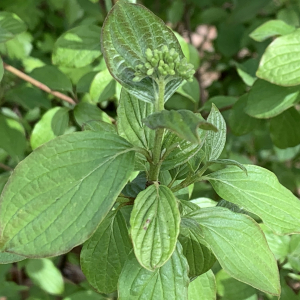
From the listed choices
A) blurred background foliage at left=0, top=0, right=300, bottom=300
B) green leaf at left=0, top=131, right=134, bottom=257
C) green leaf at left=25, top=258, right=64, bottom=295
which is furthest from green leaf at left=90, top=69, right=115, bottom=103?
green leaf at left=25, top=258, right=64, bottom=295

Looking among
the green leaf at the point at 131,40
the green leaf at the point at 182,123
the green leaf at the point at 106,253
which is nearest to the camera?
the green leaf at the point at 182,123

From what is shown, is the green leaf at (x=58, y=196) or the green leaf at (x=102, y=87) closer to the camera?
the green leaf at (x=58, y=196)

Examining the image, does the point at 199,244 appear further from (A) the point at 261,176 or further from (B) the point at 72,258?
(B) the point at 72,258

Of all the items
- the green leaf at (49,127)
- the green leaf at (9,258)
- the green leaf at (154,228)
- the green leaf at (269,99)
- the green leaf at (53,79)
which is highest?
the green leaf at (269,99)

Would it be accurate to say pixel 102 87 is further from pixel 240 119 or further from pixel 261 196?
pixel 261 196

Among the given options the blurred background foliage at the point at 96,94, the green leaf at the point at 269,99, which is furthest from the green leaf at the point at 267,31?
the green leaf at the point at 269,99

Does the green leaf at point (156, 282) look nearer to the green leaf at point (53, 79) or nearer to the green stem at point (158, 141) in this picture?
the green stem at point (158, 141)

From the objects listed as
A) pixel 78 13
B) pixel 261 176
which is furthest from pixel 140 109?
pixel 78 13
